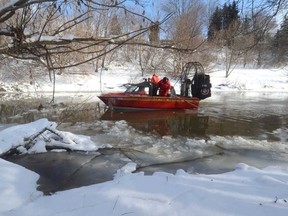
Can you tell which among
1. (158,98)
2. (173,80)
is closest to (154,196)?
(158,98)

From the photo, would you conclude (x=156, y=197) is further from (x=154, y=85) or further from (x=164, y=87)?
(x=164, y=87)

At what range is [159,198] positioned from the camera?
425cm

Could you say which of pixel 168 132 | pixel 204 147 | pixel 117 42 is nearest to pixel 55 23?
pixel 117 42

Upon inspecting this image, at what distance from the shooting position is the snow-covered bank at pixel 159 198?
391 centimetres

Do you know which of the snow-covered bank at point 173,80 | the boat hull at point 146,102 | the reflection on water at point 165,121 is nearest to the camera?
the reflection on water at point 165,121

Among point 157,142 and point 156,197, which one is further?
point 157,142

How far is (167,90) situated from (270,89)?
2305 cm

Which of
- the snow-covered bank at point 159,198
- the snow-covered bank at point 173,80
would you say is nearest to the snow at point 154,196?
the snow-covered bank at point 159,198

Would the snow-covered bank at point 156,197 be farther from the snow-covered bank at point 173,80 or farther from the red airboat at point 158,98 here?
the snow-covered bank at point 173,80

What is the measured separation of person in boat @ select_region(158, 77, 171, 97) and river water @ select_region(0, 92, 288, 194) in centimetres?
127

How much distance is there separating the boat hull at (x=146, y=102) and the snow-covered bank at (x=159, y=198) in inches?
471

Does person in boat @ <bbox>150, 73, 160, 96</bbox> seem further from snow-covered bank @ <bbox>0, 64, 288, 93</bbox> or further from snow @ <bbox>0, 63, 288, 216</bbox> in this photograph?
snow-covered bank @ <bbox>0, 64, 288, 93</bbox>

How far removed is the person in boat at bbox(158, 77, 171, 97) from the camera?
58.9 feet

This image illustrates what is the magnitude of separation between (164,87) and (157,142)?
793 centimetres
